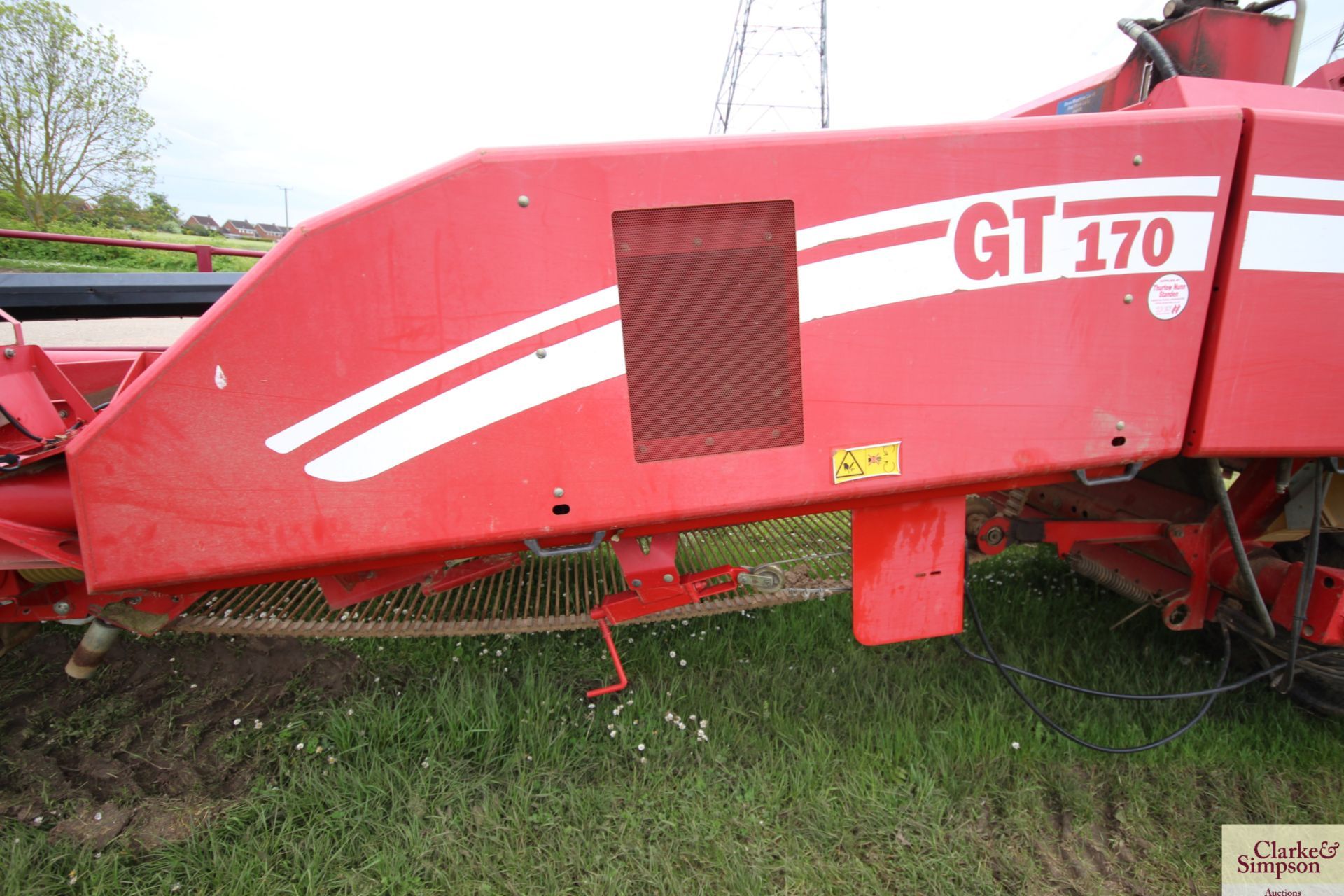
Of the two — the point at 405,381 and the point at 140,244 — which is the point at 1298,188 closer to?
the point at 405,381

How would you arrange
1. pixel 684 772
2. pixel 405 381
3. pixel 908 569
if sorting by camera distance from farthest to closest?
pixel 684 772
pixel 908 569
pixel 405 381

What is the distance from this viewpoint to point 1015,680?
2533mm

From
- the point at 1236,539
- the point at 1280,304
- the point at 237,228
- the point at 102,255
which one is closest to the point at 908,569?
the point at 1236,539

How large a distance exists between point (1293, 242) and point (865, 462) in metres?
1.05

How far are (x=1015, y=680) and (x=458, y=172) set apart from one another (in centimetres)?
241

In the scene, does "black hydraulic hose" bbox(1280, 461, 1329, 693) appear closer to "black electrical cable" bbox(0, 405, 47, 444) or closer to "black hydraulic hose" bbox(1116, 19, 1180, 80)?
"black hydraulic hose" bbox(1116, 19, 1180, 80)

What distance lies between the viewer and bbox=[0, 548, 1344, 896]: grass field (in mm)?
1778

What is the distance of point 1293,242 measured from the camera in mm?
1557

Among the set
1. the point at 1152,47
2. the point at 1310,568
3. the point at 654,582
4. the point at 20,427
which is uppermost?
the point at 1152,47

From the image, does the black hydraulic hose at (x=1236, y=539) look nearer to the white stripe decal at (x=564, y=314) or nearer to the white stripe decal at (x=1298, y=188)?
the white stripe decal at (x=1298, y=188)

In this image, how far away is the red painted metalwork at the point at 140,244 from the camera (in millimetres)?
2602

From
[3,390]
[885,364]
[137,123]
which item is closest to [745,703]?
[885,364]

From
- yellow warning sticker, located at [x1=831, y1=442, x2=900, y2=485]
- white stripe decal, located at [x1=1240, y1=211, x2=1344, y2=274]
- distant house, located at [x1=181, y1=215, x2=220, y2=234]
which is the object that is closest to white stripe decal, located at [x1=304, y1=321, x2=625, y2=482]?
yellow warning sticker, located at [x1=831, y1=442, x2=900, y2=485]

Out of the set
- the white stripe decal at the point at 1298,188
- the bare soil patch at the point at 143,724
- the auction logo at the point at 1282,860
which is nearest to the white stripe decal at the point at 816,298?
the white stripe decal at the point at 1298,188
